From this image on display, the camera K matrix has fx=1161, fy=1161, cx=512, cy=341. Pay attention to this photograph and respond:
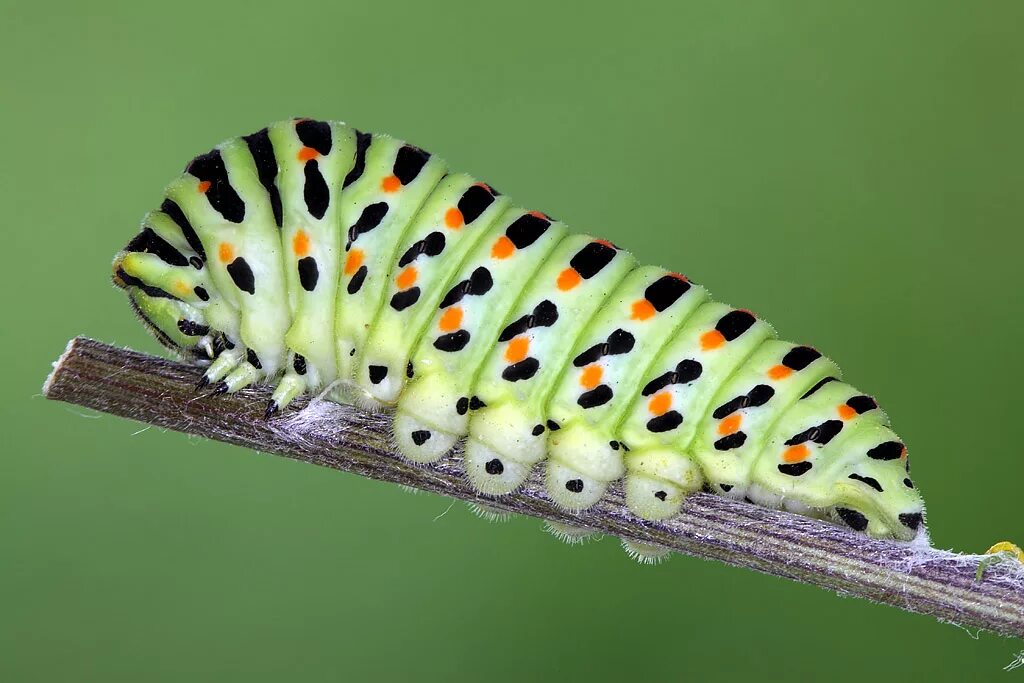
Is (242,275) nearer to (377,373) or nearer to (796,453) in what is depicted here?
(377,373)

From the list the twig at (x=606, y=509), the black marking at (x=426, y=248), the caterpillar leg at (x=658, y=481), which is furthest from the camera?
the black marking at (x=426, y=248)

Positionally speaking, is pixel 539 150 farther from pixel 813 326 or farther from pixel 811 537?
pixel 811 537

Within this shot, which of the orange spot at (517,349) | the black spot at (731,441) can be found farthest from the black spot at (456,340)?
the black spot at (731,441)

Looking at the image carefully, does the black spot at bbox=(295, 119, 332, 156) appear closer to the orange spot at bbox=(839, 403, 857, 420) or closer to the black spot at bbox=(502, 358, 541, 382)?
the black spot at bbox=(502, 358, 541, 382)

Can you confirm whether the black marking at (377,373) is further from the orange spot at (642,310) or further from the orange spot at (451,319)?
the orange spot at (642,310)

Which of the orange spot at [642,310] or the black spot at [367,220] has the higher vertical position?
the black spot at [367,220]

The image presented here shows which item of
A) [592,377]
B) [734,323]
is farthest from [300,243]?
[734,323]
